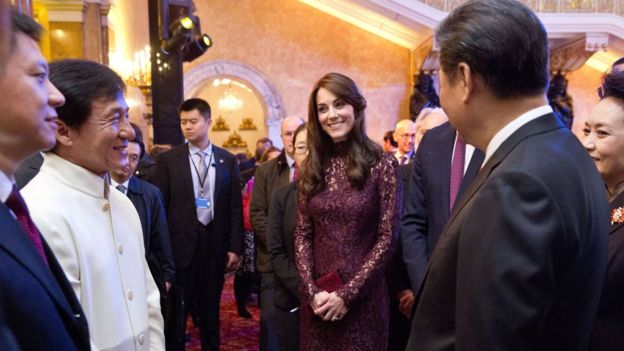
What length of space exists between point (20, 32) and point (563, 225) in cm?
111

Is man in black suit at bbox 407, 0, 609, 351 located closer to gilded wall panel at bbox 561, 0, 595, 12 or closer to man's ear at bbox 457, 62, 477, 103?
man's ear at bbox 457, 62, 477, 103

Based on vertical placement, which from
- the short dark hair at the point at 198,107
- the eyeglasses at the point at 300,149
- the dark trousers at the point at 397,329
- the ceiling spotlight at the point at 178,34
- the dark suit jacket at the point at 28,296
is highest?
the ceiling spotlight at the point at 178,34

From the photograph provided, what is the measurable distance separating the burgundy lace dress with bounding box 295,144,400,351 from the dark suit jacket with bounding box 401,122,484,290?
129 millimetres

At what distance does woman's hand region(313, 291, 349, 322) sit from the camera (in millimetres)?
2410

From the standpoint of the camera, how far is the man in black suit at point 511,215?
105 cm

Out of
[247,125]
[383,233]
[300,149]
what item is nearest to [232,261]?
[300,149]

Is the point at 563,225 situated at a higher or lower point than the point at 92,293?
higher

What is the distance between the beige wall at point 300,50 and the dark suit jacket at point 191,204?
9376 mm

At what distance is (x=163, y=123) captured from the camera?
23.9 feet

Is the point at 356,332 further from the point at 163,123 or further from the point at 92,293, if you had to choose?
the point at 163,123

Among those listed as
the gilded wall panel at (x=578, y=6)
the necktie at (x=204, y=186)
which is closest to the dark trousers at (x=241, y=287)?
the necktie at (x=204, y=186)

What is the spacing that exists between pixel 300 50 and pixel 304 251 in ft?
37.9

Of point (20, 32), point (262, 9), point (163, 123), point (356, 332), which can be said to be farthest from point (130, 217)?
point (262, 9)

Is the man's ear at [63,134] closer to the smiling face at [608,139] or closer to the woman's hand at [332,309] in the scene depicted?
the woman's hand at [332,309]
